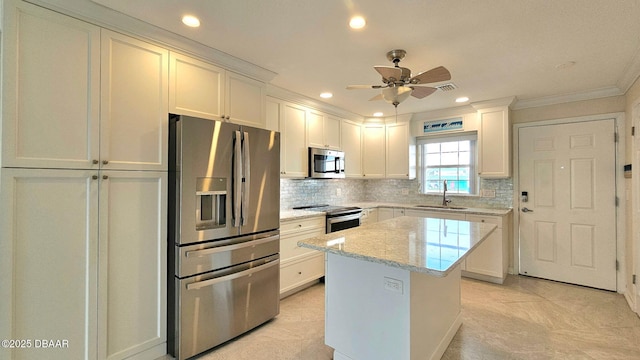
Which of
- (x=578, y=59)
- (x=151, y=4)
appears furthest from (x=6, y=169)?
(x=578, y=59)

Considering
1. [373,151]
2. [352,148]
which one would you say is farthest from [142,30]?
[373,151]

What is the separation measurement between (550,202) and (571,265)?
0.81 metres

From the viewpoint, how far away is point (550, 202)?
369cm

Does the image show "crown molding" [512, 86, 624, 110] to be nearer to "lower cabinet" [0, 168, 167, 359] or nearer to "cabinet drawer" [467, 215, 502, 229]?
"cabinet drawer" [467, 215, 502, 229]

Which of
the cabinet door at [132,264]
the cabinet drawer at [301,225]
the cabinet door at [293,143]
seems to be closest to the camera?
the cabinet door at [132,264]

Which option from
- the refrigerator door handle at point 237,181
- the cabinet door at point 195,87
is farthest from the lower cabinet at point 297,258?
the cabinet door at point 195,87

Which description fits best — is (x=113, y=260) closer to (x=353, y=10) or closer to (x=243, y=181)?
(x=243, y=181)

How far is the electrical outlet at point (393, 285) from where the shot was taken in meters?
1.67

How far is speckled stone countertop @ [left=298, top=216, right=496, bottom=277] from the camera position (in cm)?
141

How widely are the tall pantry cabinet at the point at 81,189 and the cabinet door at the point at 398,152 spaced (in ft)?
11.6

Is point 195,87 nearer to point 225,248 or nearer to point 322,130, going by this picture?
point 225,248

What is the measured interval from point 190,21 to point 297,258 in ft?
8.00

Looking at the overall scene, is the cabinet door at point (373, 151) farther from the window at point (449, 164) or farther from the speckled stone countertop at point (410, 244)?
the speckled stone countertop at point (410, 244)

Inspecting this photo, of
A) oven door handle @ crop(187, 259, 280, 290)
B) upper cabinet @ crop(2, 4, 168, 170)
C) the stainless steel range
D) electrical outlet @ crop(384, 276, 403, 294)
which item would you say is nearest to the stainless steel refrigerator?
oven door handle @ crop(187, 259, 280, 290)
